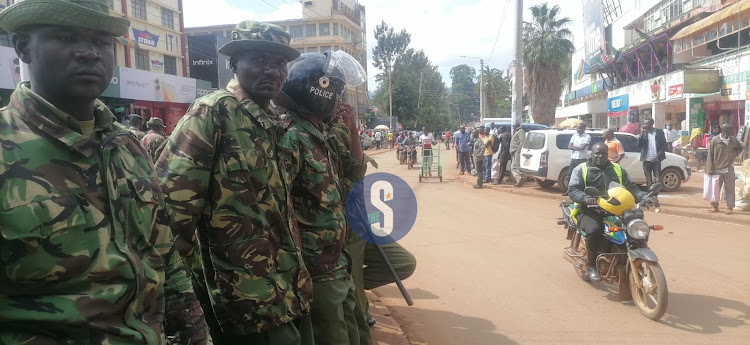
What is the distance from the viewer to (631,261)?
4.71 metres

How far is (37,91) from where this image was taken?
140 centimetres

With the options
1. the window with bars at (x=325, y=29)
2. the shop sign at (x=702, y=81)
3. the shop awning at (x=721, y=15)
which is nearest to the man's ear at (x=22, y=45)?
the shop awning at (x=721, y=15)

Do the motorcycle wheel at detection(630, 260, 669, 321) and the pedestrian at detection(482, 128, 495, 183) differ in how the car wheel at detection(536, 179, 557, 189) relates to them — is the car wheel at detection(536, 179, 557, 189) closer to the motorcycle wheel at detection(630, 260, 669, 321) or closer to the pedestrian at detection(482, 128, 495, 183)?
the pedestrian at detection(482, 128, 495, 183)

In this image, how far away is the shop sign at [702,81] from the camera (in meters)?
19.1

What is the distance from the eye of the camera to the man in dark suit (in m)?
11.0

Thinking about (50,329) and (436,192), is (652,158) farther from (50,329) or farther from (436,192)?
(50,329)

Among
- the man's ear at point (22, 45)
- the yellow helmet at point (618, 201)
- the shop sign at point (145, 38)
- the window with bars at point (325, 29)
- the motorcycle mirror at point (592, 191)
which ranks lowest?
the yellow helmet at point (618, 201)

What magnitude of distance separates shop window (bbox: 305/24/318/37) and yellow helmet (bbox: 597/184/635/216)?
2179 inches

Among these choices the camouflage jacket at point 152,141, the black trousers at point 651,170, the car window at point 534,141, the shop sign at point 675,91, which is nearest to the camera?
the camouflage jacket at point 152,141

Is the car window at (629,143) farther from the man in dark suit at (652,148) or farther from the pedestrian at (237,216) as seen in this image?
the pedestrian at (237,216)

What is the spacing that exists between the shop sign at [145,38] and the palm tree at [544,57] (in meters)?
23.9

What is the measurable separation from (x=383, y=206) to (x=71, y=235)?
223 centimetres

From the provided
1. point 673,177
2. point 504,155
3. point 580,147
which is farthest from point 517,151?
point 673,177

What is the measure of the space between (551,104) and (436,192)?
25.8 meters
